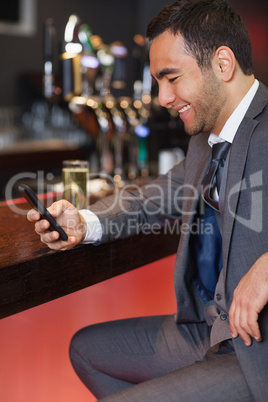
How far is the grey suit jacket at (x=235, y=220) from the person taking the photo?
133cm

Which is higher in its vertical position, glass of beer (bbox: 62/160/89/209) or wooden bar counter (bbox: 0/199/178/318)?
glass of beer (bbox: 62/160/89/209)

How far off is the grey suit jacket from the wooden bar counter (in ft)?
0.20

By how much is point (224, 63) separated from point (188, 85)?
0.35ft

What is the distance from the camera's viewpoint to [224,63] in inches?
59.1

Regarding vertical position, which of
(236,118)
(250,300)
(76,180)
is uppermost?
(236,118)

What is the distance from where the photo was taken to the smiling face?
1.50 meters

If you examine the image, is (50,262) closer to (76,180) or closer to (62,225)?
(62,225)

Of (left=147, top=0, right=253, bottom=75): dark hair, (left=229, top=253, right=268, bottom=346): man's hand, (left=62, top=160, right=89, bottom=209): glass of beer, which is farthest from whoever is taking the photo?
(left=62, top=160, right=89, bottom=209): glass of beer

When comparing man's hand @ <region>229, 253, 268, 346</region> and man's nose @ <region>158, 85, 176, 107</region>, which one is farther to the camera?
man's nose @ <region>158, 85, 176, 107</region>

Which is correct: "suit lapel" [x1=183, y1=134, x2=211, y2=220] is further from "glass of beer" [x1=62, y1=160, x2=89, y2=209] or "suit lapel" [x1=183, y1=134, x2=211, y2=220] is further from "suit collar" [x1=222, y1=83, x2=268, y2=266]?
"glass of beer" [x1=62, y1=160, x2=89, y2=209]

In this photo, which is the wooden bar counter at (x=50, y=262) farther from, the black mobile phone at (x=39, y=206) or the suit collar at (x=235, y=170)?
the suit collar at (x=235, y=170)

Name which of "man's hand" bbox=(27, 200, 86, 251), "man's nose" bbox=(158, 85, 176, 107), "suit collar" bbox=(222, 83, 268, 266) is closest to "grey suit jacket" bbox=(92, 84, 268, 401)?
"suit collar" bbox=(222, 83, 268, 266)

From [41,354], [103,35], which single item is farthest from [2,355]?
[103,35]

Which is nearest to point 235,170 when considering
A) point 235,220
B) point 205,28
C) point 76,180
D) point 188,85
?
point 235,220
